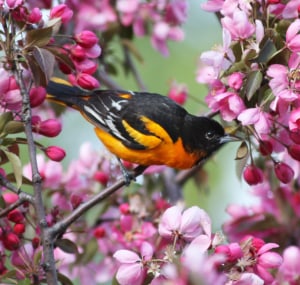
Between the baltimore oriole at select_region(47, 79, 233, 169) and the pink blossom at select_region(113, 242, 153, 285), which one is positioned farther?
the baltimore oriole at select_region(47, 79, 233, 169)

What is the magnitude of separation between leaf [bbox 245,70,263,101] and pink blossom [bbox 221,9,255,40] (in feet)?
0.51

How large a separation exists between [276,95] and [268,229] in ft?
3.78

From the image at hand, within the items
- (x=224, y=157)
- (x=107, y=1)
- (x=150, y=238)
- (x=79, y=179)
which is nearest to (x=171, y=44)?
(x=224, y=157)

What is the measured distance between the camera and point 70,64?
109 inches

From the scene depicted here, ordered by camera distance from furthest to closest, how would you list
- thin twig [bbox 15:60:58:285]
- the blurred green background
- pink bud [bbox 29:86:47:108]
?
1. the blurred green background
2. pink bud [bbox 29:86:47:108]
3. thin twig [bbox 15:60:58:285]

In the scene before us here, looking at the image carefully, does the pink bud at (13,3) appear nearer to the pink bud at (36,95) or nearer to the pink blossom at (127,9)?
the pink bud at (36,95)

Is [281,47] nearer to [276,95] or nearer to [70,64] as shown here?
[276,95]

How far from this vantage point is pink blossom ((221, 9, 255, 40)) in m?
2.69

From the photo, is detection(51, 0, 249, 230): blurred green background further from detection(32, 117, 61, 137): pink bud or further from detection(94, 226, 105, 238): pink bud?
detection(32, 117, 61, 137): pink bud

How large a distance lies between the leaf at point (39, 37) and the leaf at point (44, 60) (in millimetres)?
32

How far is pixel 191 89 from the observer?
7.13 meters

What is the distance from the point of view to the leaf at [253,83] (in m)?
2.62

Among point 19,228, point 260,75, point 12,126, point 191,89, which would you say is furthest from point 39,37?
point 191,89

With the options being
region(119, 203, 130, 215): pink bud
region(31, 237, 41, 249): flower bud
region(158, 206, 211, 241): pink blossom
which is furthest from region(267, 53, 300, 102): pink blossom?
region(119, 203, 130, 215): pink bud
